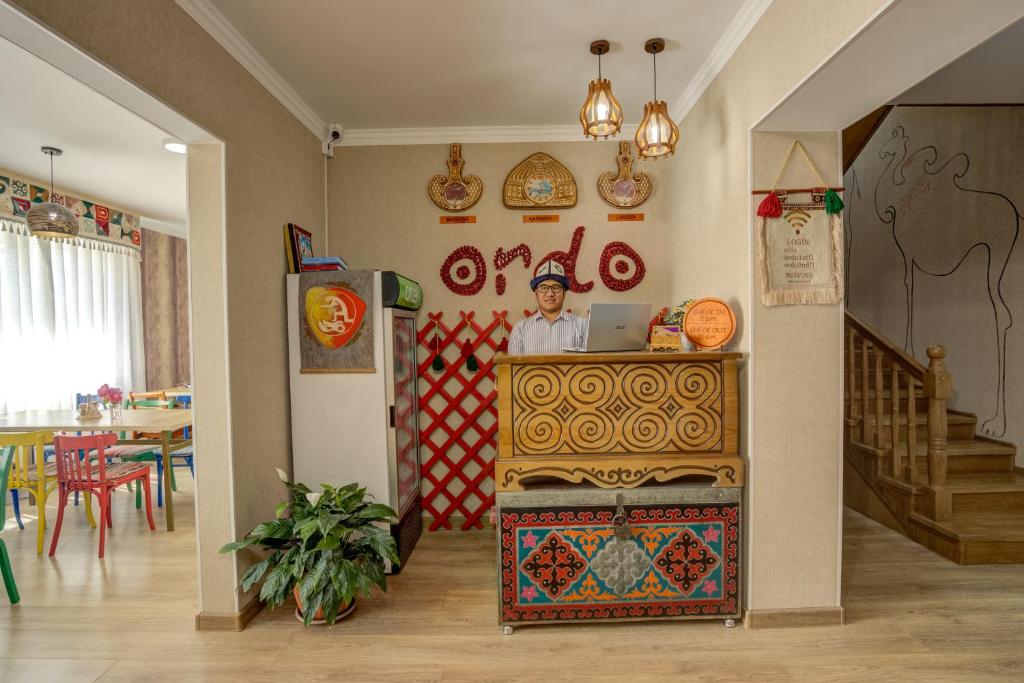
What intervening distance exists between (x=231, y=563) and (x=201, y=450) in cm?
49

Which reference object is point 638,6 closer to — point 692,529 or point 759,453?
point 759,453

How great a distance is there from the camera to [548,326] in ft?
9.04

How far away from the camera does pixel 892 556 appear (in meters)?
2.81

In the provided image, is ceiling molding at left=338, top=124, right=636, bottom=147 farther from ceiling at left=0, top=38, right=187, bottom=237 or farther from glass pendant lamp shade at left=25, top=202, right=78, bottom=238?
glass pendant lamp shade at left=25, top=202, right=78, bottom=238

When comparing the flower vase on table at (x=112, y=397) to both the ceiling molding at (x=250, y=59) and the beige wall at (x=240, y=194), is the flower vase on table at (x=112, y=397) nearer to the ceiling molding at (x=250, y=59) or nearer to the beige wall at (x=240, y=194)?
the beige wall at (x=240, y=194)

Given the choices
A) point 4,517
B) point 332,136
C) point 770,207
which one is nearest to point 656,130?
point 770,207

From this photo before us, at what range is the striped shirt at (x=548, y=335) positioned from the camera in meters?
2.74

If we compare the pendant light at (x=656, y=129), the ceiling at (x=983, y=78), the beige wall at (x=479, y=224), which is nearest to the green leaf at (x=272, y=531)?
the beige wall at (x=479, y=224)

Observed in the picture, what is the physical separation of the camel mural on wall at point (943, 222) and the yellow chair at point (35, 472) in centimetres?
577

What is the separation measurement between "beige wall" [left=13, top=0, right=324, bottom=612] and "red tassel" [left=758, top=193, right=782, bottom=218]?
85.7 inches

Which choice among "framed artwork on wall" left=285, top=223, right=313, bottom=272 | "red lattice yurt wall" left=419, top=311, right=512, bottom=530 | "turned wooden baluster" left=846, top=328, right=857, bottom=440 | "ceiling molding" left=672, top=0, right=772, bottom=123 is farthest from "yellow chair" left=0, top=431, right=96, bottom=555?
"turned wooden baluster" left=846, top=328, right=857, bottom=440

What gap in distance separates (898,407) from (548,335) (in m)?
2.31

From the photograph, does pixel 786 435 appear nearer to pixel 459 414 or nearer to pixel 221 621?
pixel 459 414

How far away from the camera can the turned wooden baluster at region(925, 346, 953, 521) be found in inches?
114
